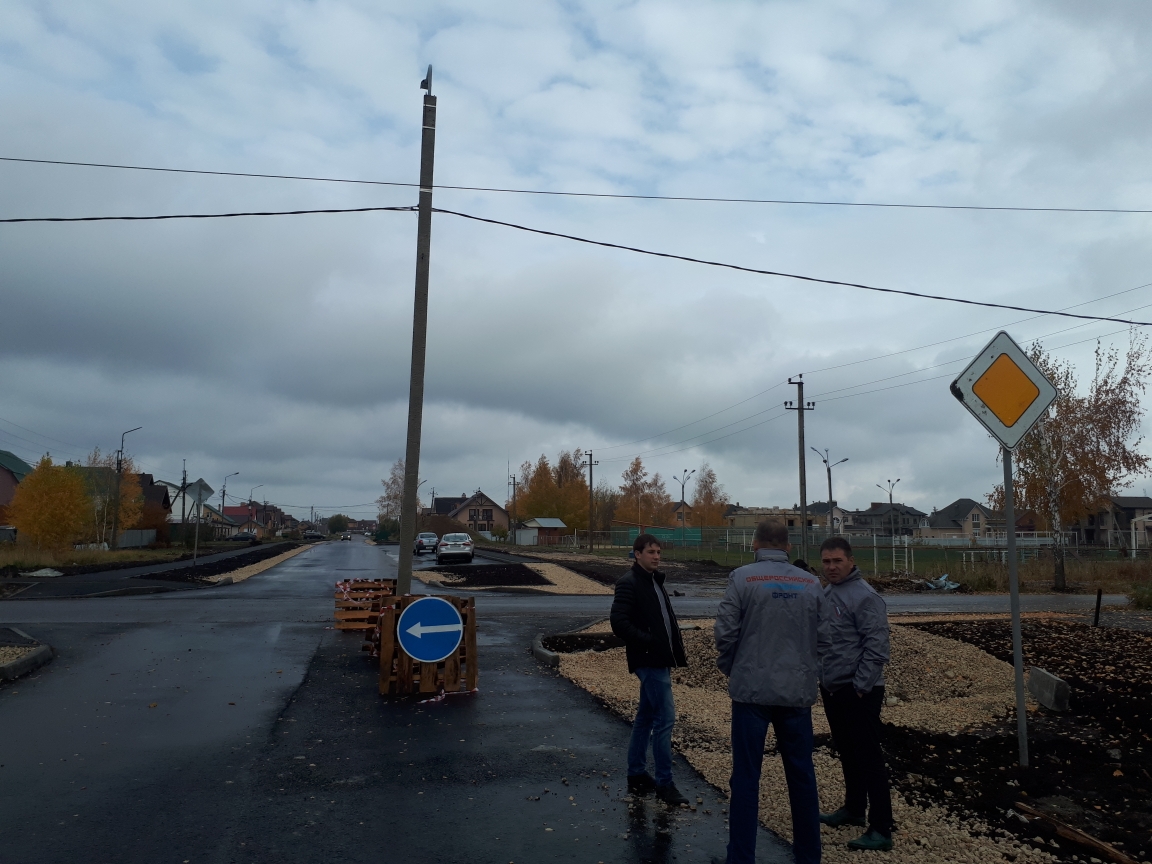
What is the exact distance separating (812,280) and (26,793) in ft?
42.8

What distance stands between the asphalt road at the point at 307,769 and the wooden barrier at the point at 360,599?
1.81 m

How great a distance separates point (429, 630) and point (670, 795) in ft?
13.4

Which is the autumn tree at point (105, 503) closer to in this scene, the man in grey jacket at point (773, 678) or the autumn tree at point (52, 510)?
the autumn tree at point (52, 510)

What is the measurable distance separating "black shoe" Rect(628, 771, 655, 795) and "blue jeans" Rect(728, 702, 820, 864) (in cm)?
143

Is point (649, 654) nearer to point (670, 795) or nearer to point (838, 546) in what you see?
point (670, 795)

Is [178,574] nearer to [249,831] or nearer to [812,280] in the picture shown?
[812,280]

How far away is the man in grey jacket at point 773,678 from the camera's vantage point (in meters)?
4.39

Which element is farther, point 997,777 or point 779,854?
point 997,777

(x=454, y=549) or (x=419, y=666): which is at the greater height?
(x=454, y=549)

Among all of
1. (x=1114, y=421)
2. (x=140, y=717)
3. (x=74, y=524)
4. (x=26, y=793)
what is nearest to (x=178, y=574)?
(x=74, y=524)

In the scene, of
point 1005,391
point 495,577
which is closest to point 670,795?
point 1005,391

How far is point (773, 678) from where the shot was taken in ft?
14.5

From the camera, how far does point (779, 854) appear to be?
187 inches

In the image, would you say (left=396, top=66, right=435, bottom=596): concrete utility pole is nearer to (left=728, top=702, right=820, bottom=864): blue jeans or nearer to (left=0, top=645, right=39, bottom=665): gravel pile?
(left=0, top=645, right=39, bottom=665): gravel pile
